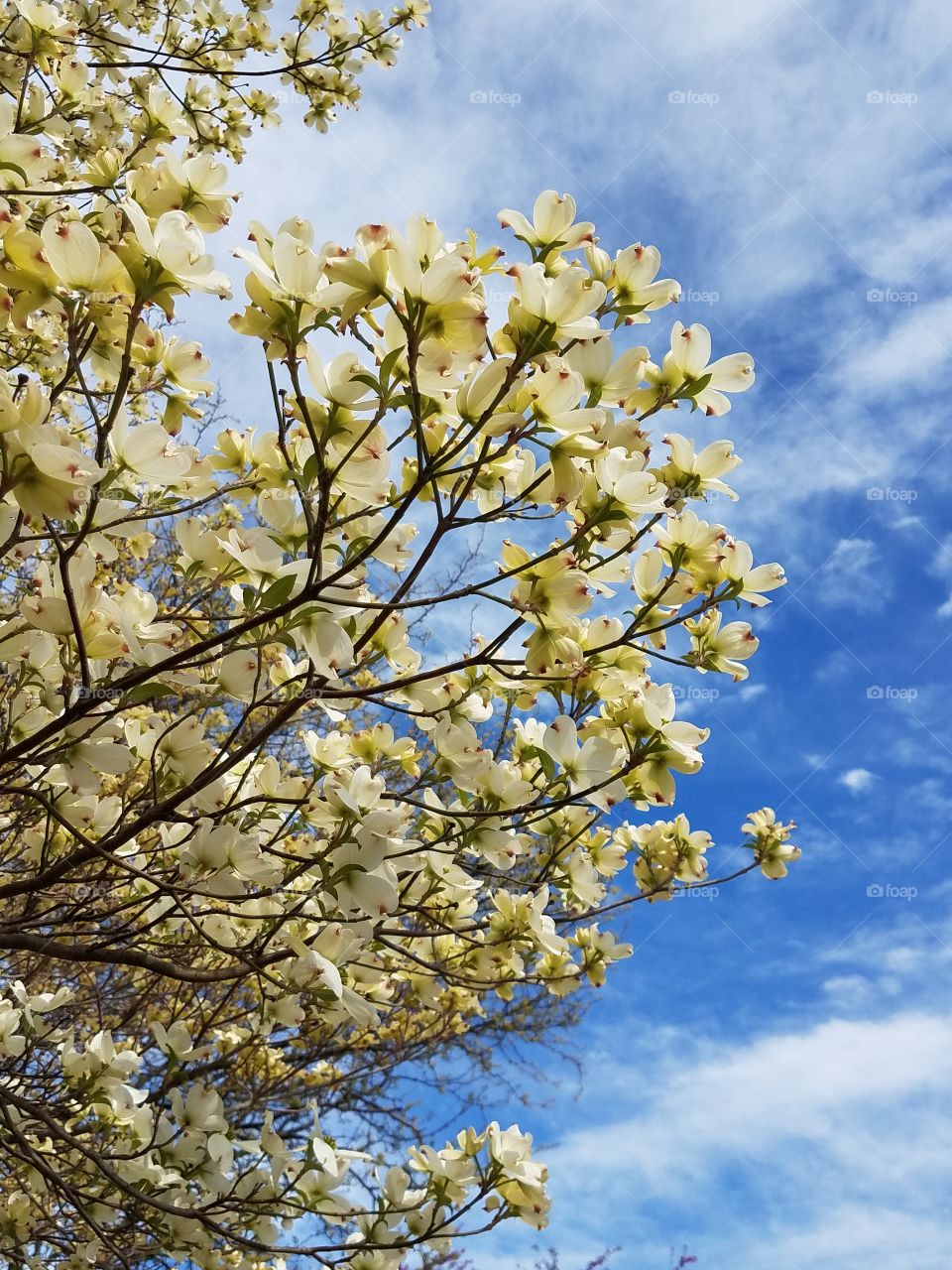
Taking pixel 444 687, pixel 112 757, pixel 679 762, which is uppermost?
pixel 444 687

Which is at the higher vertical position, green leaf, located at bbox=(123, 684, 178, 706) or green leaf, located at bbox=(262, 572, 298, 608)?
green leaf, located at bbox=(262, 572, 298, 608)

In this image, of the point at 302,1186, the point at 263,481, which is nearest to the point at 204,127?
the point at 263,481

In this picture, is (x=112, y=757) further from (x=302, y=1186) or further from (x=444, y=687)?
(x=302, y=1186)

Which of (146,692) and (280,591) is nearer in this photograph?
(280,591)

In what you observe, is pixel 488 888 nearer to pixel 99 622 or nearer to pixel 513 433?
pixel 99 622

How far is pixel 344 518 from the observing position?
1160 millimetres

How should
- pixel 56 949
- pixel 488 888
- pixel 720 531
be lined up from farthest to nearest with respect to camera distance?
1. pixel 488 888
2. pixel 56 949
3. pixel 720 531

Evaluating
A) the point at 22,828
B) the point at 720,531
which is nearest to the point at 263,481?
the point at 720,531

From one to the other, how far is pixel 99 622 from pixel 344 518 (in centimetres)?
31

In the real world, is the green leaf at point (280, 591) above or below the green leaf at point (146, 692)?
above

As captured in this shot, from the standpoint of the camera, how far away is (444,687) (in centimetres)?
150

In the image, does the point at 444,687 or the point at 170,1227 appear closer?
the point at 444,687

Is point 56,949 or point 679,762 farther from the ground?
point 679,762

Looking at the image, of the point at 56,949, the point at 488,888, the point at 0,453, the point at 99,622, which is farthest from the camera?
the point at 488,888
